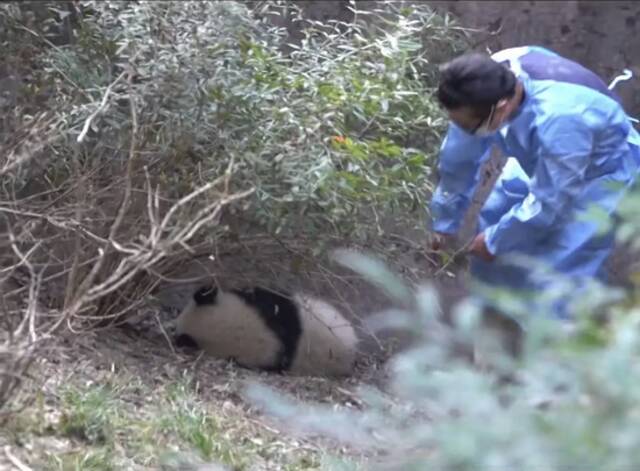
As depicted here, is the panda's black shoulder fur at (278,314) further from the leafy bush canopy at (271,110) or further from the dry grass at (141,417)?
the leafy bush canopy at (271,110)

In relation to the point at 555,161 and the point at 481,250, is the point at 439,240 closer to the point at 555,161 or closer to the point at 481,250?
the point at 481,250

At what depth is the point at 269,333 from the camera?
616cm

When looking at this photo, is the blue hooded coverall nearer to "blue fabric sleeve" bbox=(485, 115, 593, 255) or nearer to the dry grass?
"blue fabric sleeve" bbox=(485, 115, 593, 255)

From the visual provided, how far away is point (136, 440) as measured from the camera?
170 inches

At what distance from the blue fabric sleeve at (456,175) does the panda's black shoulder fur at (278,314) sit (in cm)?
138

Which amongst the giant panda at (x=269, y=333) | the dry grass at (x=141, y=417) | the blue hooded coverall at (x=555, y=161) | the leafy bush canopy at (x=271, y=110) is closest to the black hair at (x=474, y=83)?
the blue hooded coverall at (x=555, y=161)

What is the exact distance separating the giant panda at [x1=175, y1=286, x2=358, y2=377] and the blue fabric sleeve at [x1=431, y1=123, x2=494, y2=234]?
136cm

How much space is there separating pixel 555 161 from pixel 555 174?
0.04m

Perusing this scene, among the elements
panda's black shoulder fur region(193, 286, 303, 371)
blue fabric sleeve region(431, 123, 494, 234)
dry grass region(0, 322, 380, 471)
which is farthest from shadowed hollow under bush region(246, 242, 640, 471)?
panda's black shoulder fur region(193, 286, 303, 371)

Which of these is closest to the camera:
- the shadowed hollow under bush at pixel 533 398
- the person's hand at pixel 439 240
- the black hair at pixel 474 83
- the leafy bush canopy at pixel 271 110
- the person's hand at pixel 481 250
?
the shadowed hollow under bush at pixel 533 398

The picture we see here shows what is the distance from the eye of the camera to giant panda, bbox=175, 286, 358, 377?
616 centimetres

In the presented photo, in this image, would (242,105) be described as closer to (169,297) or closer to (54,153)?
(54,153)

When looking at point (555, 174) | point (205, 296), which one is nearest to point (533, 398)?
point (555, 174)

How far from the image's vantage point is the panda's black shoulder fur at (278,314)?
6.16 meters
